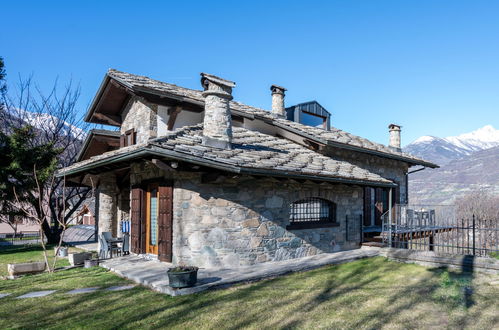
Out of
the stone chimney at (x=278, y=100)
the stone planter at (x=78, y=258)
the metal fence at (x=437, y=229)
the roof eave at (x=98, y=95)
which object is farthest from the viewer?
the stone chimney at (x=278, y=100)

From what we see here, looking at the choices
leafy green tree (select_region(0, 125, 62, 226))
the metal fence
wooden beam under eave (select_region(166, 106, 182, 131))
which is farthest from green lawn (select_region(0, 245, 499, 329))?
leafy green tree (select_region(0, 125, 62, 226))

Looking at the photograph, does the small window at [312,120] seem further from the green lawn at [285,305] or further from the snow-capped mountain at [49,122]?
the snow-capped mountain at [49,122]

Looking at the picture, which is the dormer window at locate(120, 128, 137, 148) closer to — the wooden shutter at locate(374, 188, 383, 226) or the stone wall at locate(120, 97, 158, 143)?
the stone wall at locate(120, 97, 158, 143)

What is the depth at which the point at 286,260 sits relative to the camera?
8.77m

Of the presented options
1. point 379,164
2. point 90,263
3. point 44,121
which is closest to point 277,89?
point 379,164

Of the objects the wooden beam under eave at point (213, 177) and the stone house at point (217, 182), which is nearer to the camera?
the wooden beam under eave at point (213, 177)

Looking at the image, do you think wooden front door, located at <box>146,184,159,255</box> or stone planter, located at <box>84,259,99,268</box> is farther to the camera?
wooden front door, located at <box>146,184,159,255</box>

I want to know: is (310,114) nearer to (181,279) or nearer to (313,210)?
(313,210)

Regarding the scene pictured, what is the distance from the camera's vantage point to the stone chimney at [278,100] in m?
14.8

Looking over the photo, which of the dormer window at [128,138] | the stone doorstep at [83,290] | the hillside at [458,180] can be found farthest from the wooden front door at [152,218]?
the hillside at [458,180]

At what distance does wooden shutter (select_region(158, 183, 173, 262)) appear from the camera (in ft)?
27.1

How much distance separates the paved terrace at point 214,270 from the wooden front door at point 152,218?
15.3 inches

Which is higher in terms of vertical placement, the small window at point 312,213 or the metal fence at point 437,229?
the small window at point 312,213

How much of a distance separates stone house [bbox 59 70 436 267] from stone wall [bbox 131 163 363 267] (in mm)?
22
